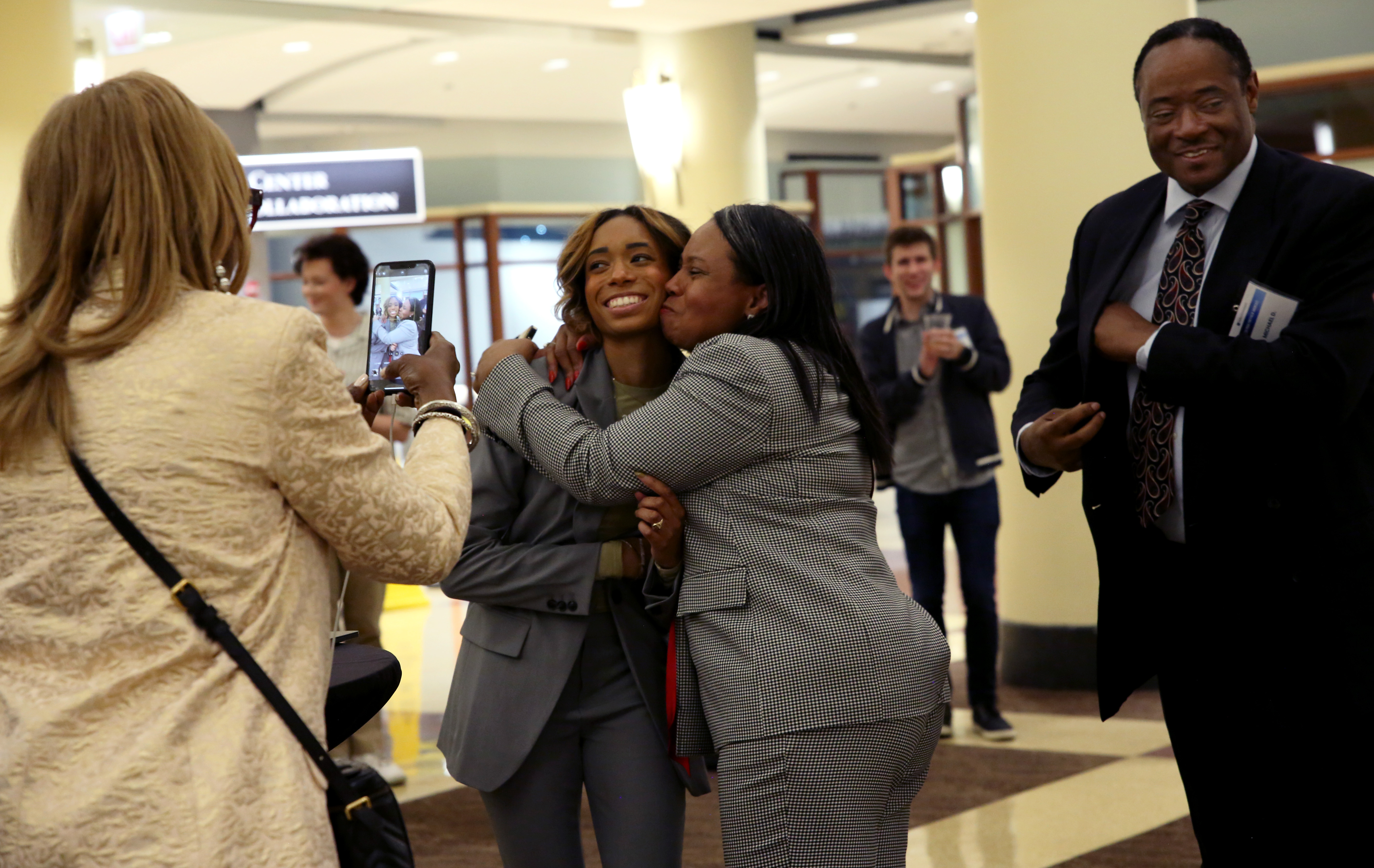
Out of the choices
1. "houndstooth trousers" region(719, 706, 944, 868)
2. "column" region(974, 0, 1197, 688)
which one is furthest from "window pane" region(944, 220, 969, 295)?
"houndstooth trousers" region(719, 706, 944, 868)

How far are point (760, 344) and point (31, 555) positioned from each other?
1083mm

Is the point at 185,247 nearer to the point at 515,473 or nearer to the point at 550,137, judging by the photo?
the point at 515,473

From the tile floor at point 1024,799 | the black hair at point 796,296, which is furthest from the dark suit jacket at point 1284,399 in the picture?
the tile floor at point 1024,799

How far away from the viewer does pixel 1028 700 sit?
589cm

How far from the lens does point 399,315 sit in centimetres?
221

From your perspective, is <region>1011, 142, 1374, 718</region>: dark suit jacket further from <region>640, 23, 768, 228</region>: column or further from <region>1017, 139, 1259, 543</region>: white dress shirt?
<region>640, 23, 768, 228</region>: column

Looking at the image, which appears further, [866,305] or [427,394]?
[866,305]

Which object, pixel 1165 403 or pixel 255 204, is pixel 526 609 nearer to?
pixel 255 204

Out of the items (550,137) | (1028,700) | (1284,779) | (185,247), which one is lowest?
(1028,700)

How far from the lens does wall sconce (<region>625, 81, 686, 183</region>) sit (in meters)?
10.4

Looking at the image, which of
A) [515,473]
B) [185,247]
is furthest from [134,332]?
[515,473]

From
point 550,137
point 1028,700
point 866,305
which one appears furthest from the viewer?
point 866,305

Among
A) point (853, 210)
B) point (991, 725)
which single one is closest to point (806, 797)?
point (991, 725)

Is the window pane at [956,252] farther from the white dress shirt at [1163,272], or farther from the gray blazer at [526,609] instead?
the gray blazer at [526,609]
